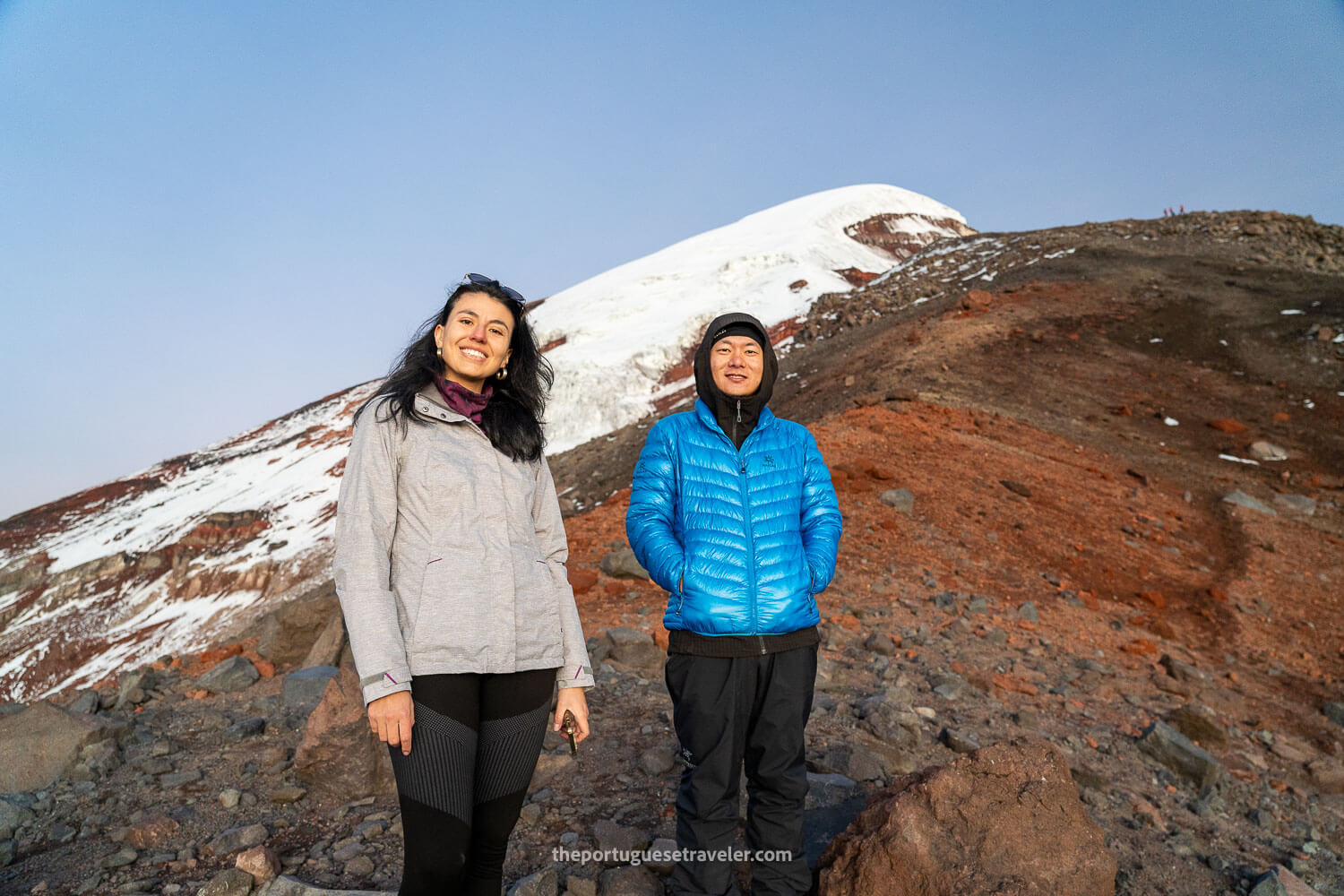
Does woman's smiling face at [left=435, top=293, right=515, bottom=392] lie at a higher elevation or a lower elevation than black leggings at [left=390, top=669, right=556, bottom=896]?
higher

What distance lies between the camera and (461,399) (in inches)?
81.9

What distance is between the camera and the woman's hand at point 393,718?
1.72m

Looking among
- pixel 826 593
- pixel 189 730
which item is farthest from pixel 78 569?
pixel 826 593

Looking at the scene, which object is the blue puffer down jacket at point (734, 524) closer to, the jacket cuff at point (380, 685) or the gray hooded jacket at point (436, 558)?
the gray hooded jacket at point (436, 558)

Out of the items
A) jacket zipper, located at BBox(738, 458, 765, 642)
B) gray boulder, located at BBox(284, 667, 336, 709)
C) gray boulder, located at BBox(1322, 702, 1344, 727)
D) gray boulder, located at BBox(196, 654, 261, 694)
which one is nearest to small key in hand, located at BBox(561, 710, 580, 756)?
jacket zipper, located at BBox(738, 458, 765, 642)

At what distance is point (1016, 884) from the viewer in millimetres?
2322

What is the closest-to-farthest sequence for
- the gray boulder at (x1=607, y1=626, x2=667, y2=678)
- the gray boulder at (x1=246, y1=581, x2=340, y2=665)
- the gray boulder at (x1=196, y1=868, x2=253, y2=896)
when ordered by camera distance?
1. the gray boulder at (x1=196, y1=868, x2=253, y2=896)
2. the gray boulder at (x1=607, y1=626, x2=667, y2=678)
3. the gray boulder at (x1=246, y1=581, x2=340, y2=665)

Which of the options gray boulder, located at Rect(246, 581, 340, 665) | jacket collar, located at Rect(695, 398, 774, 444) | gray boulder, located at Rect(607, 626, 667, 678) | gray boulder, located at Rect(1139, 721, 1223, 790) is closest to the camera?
jacket collar, located at Rect(695, 398, 774, 444)

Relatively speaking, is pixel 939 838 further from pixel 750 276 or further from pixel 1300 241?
pixel 750 276

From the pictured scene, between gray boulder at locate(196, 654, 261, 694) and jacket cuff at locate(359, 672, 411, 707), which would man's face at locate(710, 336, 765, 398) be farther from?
gray boulder at locate(196, 654, 261, 694)

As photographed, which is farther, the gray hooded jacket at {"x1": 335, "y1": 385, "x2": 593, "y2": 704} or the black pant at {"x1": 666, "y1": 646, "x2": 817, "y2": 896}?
the black pant at {"x1": 666, "y1": 646, "x2": 817, "y2": 896}

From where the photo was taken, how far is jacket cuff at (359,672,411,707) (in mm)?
1701

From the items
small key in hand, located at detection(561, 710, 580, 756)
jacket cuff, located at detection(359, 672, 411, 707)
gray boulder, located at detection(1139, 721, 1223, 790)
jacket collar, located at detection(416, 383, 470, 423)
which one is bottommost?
gray boulder, located at detection(1139, 721, 1223, 790)

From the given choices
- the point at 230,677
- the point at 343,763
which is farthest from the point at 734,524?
the point at 230,677
